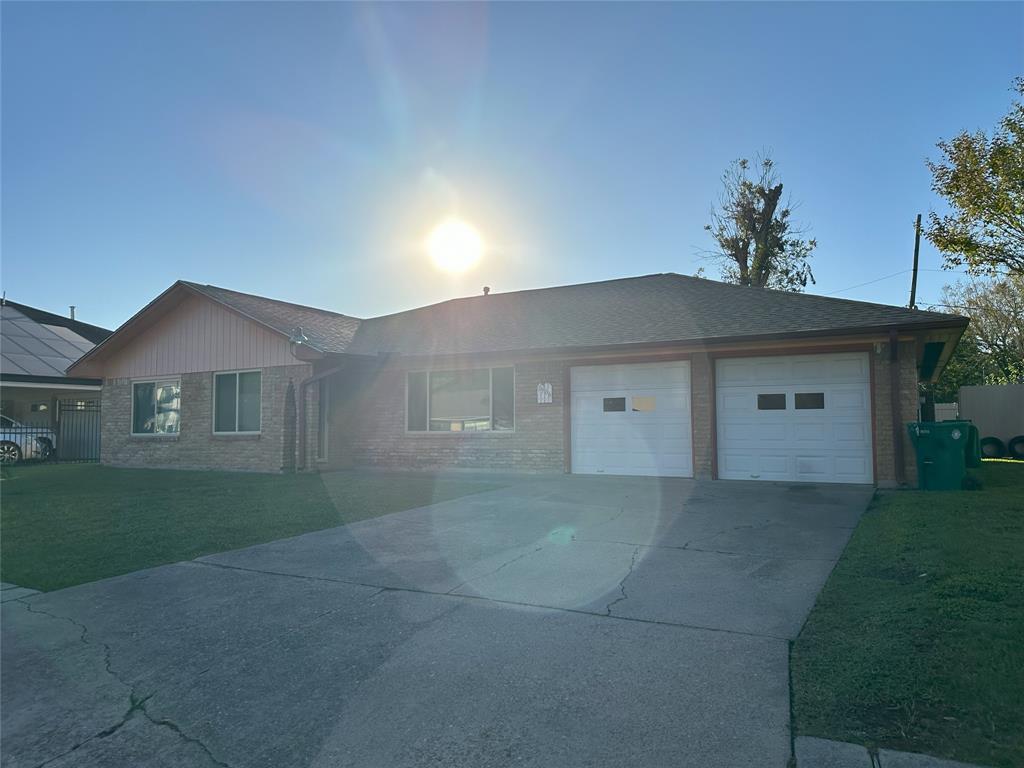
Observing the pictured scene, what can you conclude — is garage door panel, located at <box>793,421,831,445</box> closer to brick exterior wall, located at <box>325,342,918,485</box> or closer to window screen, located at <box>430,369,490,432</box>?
brick exterior wall, located at <box>325,342,918,485</box>

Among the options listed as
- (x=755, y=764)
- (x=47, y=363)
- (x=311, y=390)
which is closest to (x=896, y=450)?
(x=755, y=764)

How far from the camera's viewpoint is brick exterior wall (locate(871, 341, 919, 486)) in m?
10.7

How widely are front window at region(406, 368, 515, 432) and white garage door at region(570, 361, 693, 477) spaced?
1665mm

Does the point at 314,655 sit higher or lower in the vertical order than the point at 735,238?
lower

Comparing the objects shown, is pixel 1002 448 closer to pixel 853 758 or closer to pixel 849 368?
pixel 849 368

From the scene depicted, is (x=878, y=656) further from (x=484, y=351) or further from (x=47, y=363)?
(x=47, y=363)

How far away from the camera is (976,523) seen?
7160mm

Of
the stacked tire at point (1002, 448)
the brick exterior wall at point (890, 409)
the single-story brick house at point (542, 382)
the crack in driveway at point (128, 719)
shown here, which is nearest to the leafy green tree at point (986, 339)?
the stacked tire at point (1002, 448)

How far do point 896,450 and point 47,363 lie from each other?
25.9 metres

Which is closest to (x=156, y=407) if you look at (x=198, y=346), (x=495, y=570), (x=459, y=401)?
(x=198, y=346)

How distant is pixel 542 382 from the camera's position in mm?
13891

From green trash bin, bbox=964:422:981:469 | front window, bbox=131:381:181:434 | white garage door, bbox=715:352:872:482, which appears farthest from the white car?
green trash bin, bbox=964:422:981:469

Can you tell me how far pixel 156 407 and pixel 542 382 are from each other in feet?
36.9

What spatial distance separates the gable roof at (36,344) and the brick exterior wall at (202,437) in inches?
156
